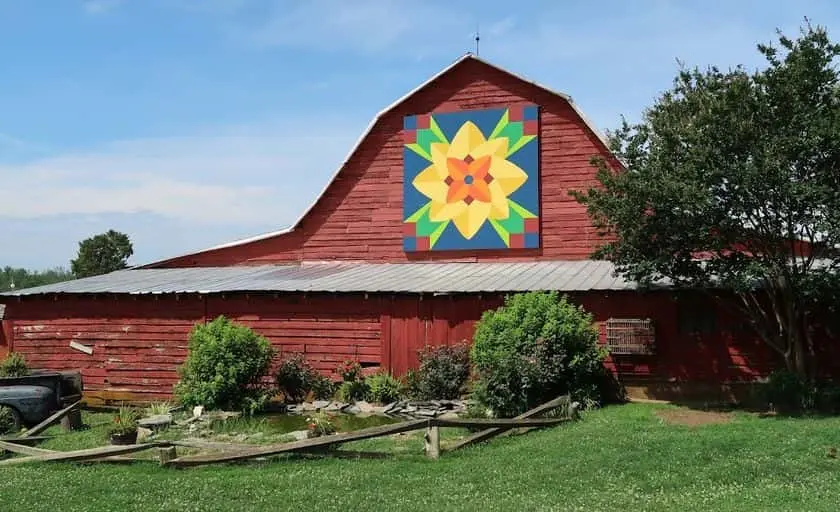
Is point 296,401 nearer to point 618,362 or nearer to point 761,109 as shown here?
point 618,362

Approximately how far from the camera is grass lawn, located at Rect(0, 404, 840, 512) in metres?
Answer: 8.96

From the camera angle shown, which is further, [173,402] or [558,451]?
[173,402]

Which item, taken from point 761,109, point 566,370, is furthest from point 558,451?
point 761,109

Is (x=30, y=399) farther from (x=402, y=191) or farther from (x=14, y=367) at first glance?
(x=402, y=191)

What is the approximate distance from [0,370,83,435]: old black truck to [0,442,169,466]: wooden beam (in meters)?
3.86

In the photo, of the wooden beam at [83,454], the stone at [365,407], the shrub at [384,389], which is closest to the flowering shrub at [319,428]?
the wooden beam at [83,454]

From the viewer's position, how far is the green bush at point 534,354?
15.5 meters

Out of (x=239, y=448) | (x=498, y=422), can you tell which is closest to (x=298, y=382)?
(x=239, y=448)

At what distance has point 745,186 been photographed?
13.9 metres

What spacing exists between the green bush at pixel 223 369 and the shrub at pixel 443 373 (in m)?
3.80

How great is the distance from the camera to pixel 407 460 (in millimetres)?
11570

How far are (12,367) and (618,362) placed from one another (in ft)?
54.7

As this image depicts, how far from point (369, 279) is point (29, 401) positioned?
29.3 ft

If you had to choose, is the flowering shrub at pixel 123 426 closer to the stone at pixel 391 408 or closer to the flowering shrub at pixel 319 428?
the flowering shrub at pixel 319 428
